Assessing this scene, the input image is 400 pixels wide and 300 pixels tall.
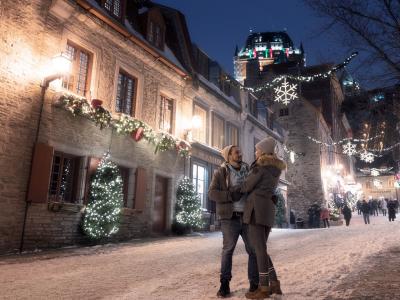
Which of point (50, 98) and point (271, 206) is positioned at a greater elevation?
point (50, 98)

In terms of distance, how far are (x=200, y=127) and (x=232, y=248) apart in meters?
13.2

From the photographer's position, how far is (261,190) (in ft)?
13.1

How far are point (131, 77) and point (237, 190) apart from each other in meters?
9.84

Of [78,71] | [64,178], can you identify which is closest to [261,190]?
[64,178]

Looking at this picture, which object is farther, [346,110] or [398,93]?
[346,110]

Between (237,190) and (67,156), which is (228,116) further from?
(237,190)

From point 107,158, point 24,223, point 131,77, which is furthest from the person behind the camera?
point 131,77

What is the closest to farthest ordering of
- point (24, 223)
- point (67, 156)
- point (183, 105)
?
1. point (24, 223)
2. point (67, 156)
3. point (183, 105)

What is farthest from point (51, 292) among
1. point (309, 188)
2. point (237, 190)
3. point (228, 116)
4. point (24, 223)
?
point (309, 188)

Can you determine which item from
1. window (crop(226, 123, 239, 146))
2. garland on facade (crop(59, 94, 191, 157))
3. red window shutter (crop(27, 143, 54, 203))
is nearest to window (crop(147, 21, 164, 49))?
garland on facade (crop(59, 94, 191, 157))

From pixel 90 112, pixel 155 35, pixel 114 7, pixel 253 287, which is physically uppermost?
pixel 155 35

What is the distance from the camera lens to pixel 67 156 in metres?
10.2

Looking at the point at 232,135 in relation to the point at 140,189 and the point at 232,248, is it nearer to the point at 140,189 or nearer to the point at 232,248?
the point at 140,189

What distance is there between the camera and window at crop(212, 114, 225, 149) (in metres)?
18.3
